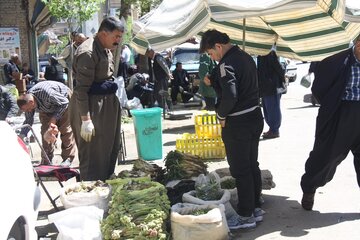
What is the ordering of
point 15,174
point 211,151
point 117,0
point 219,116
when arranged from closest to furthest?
point 15,174
point 219,116
point 211,151
point 117,0

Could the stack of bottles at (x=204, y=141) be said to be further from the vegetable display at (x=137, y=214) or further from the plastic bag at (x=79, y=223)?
the plastic bag at (x=79, y=223)

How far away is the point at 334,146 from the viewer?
18.6 ft

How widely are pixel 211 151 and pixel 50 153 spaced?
2.46 m

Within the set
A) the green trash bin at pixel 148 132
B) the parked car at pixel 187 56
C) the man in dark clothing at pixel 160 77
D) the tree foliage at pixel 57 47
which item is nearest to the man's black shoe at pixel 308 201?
the green trash bin at pixel 148 132

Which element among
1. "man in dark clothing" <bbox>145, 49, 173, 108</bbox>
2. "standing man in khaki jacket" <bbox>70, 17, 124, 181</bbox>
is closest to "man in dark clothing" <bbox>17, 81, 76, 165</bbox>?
"standing man in khaki jacket" <bbox>70, 17, 124, 181</bbox>

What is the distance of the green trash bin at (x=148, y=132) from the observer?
29.0ft

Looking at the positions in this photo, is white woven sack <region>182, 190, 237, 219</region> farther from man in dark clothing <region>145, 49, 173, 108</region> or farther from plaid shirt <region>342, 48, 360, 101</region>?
man in dark clothing <region>145, 49, 173, 108</region>

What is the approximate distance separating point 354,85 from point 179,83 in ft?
39.2

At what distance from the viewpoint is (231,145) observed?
5539mm

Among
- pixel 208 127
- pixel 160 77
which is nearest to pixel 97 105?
pixel 208 127

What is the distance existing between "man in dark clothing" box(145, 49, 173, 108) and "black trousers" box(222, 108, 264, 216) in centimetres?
890

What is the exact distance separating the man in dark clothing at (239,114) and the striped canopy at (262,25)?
31 cm

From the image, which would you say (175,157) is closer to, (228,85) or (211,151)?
(228,85)

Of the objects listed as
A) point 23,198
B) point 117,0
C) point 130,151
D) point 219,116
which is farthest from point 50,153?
point 117,0
